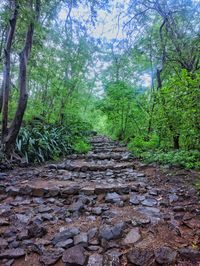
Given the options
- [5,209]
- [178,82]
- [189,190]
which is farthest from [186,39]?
[5,209]

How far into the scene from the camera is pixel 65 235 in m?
2.12

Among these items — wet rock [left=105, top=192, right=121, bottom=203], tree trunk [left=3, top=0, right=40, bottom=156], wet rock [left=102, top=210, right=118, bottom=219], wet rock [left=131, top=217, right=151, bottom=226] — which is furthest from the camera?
tree trunk [left=3, top=0, right=40, bottom=156]

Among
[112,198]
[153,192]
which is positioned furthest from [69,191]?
[153,192]

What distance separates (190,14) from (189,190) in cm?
571

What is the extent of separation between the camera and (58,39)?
8.36 meters

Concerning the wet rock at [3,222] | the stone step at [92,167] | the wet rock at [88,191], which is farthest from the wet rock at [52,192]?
the stone step at [92,167]

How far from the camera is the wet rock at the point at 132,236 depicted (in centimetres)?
197

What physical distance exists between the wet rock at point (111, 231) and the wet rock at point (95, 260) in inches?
9.6

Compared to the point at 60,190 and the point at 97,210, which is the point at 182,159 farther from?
the point at 60,190

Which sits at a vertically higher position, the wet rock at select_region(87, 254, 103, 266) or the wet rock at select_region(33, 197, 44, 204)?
the wet rock at select_region(33, 197, 44, 204)

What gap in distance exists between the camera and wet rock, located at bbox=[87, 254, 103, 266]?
171 cm

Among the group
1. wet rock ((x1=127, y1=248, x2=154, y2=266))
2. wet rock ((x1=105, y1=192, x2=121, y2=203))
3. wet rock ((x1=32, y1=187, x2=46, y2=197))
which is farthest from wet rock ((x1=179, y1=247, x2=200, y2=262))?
wet rock ((x1=32, y1=187, x2=46, y2=197))

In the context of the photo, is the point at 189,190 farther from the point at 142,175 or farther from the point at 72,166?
the point at 72,166

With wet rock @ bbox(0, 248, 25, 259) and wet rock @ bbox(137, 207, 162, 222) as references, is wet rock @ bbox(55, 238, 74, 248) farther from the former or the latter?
wet rock @ bbox(137, 207, 162, 222)
